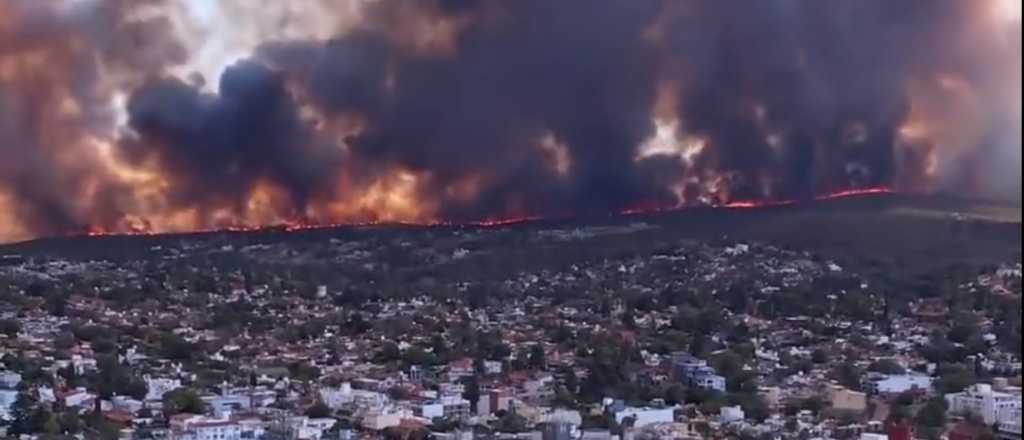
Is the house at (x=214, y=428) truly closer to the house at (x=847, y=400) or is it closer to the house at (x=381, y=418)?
the house at (x=381, y=418)

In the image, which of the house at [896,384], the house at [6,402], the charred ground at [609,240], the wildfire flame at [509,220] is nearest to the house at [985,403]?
the house at [896,384]

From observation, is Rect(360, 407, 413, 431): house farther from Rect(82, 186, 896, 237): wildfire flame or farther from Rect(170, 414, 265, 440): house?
Rect(82, 186, 896, 237): wildfire flame

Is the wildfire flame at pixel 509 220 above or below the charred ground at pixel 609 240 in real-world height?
above

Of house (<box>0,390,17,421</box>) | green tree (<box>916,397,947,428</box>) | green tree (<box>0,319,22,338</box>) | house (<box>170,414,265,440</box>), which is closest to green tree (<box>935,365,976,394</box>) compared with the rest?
green tree (<box>916,397,947,428</box>)

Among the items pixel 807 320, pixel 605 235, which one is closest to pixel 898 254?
pixel 807 320

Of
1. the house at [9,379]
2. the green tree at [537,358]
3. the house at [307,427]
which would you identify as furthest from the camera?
the green tree at [537,358]

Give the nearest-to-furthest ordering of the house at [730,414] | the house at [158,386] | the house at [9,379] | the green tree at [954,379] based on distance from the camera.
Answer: the house at [9,379] → the house at [730,414] → the house at [158,386] → the green tree at [954,379]

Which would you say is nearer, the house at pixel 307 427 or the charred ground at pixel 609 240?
the house at pixel 307 427

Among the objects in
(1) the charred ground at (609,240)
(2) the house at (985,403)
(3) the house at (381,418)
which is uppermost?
(1) the charred ground at (609,240)
